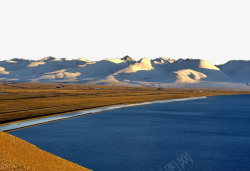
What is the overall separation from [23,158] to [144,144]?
22.6 m

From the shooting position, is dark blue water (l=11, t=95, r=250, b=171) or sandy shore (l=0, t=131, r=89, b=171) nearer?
sandy shore (l=0, t=131, r=89, b=171)

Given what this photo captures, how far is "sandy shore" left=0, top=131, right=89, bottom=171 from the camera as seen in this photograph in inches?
877

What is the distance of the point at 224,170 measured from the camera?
109 ft

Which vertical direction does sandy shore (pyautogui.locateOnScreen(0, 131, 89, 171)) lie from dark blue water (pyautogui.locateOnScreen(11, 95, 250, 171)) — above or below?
above

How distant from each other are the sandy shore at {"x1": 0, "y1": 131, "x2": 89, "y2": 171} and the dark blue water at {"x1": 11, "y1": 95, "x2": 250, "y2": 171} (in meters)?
8.00

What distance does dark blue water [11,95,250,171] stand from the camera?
35031 mm

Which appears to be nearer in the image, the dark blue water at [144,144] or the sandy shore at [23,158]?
the sandy shore at [23,158]

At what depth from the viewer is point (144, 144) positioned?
44.3 m

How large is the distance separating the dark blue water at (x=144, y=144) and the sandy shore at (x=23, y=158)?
8.00 metres

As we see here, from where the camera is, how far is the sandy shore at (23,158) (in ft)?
73.0

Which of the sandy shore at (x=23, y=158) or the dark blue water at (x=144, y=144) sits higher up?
the sandy shore at (x=23, y=158)

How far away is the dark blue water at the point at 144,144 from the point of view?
35.0 meters

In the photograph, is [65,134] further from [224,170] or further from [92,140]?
[224,170]

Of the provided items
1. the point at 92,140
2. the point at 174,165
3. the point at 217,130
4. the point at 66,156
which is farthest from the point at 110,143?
the point at 217,130
